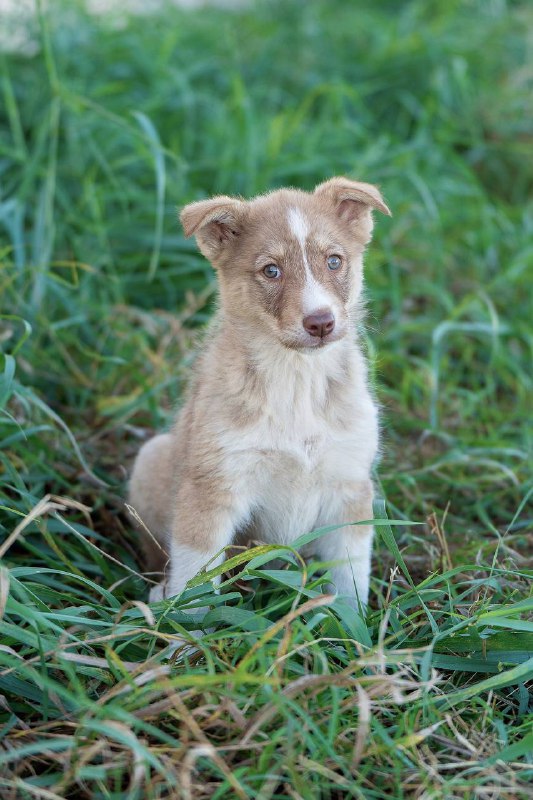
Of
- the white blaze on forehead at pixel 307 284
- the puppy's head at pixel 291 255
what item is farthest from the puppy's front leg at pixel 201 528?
the white blaze on forehead at pixel 307 284

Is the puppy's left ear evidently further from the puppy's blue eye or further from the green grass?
the green grass

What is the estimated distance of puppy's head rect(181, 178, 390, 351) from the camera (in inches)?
141

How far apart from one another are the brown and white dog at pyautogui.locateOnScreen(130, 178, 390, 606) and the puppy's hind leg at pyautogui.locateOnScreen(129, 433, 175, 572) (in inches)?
10.1

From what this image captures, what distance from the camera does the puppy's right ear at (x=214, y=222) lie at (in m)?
3.68

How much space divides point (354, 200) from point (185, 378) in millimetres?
1413

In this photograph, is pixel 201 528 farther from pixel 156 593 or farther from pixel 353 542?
pixel 353 542

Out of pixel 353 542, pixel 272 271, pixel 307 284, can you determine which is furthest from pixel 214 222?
pixel 353 542

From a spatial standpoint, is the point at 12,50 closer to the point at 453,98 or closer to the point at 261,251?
the point at 453,98

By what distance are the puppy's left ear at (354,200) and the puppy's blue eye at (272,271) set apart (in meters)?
0.48

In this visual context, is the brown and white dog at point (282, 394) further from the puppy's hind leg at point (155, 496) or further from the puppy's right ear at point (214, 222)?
the puppy's hind leg at point (155, 496)

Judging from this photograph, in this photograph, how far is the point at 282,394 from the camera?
378 centimetres

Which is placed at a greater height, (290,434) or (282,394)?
(282,394)

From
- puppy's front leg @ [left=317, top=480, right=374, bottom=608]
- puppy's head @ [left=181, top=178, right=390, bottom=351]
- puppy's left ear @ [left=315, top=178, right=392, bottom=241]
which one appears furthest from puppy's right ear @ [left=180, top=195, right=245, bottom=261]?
puppy's front leg @ [left=317, top=480, right=374, bottom=608]

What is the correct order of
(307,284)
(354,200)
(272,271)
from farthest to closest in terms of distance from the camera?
(354,200)
(272,271)
(307,284)
